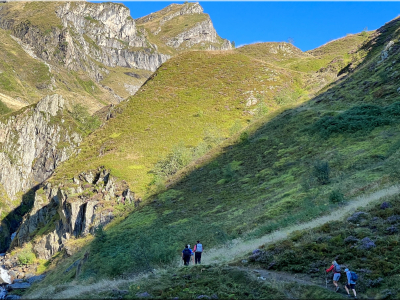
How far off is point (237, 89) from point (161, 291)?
84.4 metres

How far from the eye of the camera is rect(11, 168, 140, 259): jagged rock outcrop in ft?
195

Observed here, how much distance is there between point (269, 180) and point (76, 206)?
38.5 m

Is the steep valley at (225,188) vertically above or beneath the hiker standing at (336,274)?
above

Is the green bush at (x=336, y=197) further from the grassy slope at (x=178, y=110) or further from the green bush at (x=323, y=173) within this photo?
the grassy slope at (x=178, y=110)

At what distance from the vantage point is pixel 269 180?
137ft

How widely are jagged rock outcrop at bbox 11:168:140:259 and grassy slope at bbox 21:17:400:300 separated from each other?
4.16 meters

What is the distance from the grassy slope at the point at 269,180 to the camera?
2948 cm

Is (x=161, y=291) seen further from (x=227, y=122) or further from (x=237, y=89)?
(x=237, y=89)

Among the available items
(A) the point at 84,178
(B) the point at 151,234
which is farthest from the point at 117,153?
(B) the point at 151,234

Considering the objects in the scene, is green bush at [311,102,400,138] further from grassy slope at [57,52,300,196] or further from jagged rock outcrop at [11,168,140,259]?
jagged rock outcrop at [11,168,140,259]

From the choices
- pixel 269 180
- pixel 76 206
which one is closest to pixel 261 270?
pixel 269 180

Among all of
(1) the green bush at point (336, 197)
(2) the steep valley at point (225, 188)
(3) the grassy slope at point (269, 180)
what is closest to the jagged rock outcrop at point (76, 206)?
(2) the steep valley at point (225, 188)

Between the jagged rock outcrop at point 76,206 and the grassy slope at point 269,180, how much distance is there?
416cm

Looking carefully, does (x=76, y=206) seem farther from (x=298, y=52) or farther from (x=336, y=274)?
(x=298, y=52)
